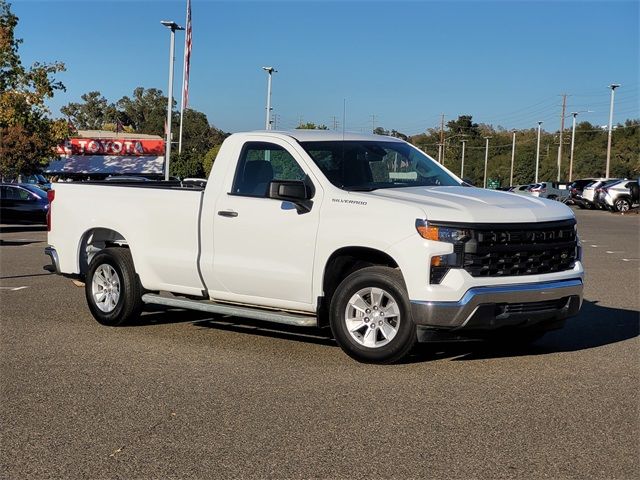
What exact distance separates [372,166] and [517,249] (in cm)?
182

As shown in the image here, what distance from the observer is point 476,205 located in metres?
7.11

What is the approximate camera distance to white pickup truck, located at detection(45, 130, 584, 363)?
689cm

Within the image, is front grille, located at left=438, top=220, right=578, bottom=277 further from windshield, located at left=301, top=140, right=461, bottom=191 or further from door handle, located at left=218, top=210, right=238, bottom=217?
door handle, located at left=218, top=210, right=238, bottom=217

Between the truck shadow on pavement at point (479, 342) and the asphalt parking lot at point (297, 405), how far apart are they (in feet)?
0.11

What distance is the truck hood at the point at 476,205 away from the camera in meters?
6.91

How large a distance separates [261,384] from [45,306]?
4.91 meters

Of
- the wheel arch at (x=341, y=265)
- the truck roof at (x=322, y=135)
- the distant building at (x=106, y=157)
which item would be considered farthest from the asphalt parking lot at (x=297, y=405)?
the distant building at (x=106, y=157)

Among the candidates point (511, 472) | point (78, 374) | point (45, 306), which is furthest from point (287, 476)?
point (45, 306)

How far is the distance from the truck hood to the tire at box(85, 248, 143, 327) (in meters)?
2.99

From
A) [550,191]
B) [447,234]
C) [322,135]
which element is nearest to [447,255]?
[447,234]

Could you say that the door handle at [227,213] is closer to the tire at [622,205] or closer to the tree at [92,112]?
the tire at [622,205]

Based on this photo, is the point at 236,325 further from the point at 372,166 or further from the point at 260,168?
the point at 372,166

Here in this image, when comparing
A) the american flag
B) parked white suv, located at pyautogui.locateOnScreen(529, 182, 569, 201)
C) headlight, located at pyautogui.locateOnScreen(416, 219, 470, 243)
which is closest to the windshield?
headlight, located at pyautogui.locateOnScreen(416, 219, 470, 243)

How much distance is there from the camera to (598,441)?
5.25 meters
